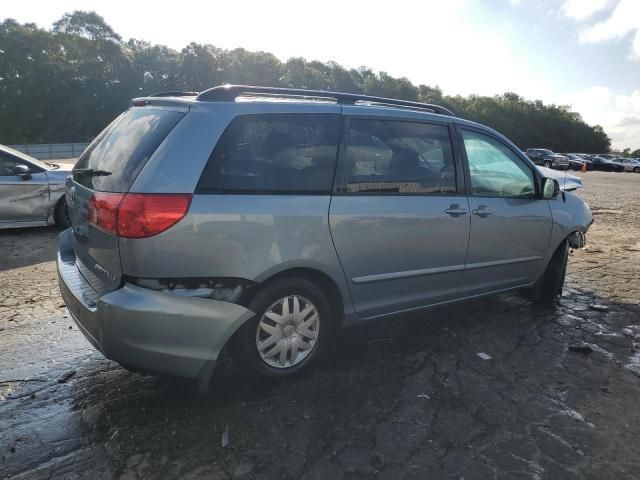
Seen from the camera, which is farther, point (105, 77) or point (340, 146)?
point (105, 77)

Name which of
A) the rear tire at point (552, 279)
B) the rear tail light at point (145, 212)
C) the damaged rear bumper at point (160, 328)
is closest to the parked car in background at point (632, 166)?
the rear tire at point (552, 279)

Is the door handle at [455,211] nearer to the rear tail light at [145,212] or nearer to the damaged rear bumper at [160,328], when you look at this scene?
the damaged rear bumper at [160,328]

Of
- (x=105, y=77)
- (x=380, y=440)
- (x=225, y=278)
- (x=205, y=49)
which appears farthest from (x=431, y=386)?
(x=205, y=49)

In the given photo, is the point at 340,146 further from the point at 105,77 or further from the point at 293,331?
the point at 105,77

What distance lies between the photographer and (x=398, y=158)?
11.3 feet

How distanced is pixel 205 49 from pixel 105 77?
1224cm

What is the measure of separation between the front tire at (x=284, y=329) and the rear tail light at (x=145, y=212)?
0.67 meters

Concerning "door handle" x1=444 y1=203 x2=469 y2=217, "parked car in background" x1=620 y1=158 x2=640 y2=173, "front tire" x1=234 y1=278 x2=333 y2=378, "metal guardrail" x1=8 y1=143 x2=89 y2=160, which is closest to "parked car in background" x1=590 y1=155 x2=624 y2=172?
"parked car in background" x1=620 y1=158 x2=640 y2=173

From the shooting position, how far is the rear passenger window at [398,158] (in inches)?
126

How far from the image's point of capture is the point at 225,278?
104 inches

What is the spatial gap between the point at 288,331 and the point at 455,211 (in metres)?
1.59

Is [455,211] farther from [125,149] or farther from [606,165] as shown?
[606,165]

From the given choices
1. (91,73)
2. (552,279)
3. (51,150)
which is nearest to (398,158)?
(552,279)

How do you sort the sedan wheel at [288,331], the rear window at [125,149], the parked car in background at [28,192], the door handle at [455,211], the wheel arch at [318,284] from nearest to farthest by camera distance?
the rear window at [125,149] → the wheel arch at [318,284] → the sedan wheel at [288,331] → the door handle at [455,211] → the parked car in background at [28,192]
